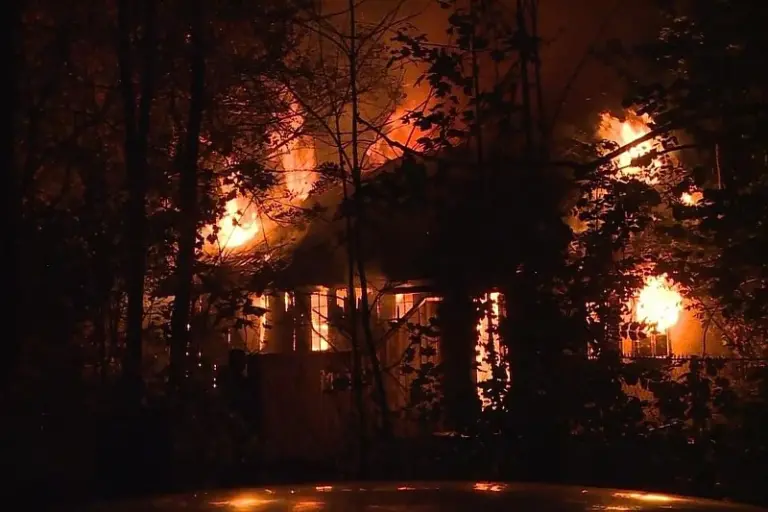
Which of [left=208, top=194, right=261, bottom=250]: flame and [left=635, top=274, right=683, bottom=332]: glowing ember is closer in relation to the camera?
[left=635, top=274, right=683, bottom=332]: glowing ember

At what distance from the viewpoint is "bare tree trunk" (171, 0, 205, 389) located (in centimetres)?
866

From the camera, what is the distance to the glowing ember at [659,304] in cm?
835

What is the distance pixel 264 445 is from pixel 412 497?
662 centimetres

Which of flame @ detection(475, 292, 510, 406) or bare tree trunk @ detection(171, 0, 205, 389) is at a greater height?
bare tree trunk @ detection(171, 0, 205, 389)

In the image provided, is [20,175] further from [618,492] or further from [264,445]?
[618,492]

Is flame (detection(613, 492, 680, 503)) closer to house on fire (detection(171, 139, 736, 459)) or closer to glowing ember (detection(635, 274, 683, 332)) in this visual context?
house on fire (detection(171, 139, 736, 459))

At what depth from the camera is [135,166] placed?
8.53 metres

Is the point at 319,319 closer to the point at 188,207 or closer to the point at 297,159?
the point at 297,159

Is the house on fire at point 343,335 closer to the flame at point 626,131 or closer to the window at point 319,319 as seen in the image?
the window at point 319,319

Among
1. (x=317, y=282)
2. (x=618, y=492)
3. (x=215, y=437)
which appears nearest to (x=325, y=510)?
(x=618, y=492)

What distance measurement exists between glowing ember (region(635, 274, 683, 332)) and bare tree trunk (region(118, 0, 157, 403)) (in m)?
4.19

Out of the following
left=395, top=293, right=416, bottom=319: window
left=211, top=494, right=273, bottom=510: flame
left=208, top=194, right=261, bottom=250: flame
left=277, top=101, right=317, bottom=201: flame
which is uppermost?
left=277, top=101, right=317, bottom=201: flame

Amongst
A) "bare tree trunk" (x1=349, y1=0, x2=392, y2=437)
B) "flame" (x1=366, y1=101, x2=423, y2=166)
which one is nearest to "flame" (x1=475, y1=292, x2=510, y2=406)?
"bare tree trunk" (x1=349, y1=0, x2=392, y2=437)

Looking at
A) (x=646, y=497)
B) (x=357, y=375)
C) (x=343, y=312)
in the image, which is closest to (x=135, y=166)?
(x=343, y=312)
